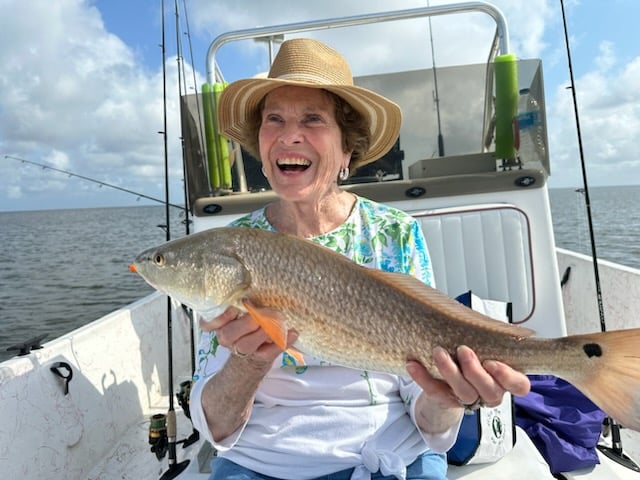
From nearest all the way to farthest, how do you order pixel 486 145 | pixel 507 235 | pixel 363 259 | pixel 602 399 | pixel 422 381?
1. pixel 602 399
2. pixel 422 381
3. pixel 363 259
4. pixel 507 235
5. pixel 486 145

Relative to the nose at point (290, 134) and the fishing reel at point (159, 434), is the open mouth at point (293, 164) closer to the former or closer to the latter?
the nose at point (290, 134)

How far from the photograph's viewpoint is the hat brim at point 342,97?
211 centimetres

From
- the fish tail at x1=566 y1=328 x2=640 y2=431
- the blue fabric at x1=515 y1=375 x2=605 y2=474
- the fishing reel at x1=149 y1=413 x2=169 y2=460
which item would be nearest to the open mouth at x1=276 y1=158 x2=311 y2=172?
the fish tail at x1=566 y1=328 x2=640 y2=431

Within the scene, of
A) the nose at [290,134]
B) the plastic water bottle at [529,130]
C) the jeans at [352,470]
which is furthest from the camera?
the plastic water bottle at [529,130]

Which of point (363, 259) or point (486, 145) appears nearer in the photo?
point (363, 259)

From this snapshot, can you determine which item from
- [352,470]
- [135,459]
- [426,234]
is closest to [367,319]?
[352,470]

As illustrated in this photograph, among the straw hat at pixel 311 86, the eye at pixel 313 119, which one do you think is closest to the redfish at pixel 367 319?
the eye at pixel 313 119

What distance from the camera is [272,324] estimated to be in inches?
59.1

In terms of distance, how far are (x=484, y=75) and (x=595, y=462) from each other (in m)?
3.06

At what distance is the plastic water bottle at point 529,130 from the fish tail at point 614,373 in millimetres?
2612

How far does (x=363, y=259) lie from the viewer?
6.86 feet

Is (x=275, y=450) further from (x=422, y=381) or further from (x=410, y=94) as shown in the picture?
(x=410, y=94)

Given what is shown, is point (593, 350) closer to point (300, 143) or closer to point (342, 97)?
point (300, 143)

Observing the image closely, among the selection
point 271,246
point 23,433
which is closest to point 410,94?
point 271,246
